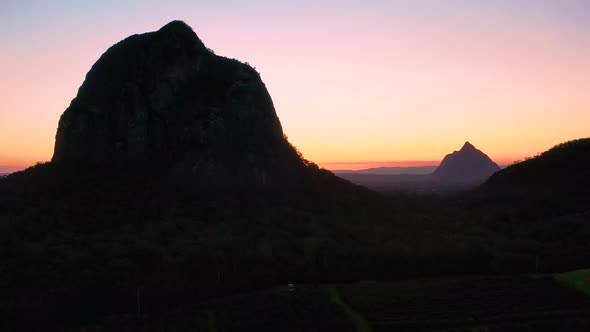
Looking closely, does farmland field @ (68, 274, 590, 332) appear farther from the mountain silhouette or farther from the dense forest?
the mountain silhouette

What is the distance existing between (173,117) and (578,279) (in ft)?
227

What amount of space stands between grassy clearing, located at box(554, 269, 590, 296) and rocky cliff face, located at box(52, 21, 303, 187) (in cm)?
5235

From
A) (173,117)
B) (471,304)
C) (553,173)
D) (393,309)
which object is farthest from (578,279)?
(553,173)

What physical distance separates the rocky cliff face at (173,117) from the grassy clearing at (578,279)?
52.3 metres

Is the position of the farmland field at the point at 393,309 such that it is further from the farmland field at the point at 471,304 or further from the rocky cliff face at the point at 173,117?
the rocky cliff face at the point at 173,117

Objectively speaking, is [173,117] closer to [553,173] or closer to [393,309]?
[393,309]

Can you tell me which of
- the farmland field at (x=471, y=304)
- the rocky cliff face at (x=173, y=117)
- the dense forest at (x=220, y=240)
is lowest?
the farmland field at (x=471, y=304)

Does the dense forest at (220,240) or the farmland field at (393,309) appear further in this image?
the dense forest at (220,240)

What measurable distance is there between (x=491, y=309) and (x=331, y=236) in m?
32.1

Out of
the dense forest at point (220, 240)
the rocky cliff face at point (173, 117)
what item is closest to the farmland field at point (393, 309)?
the dense forest at point (220, 240)

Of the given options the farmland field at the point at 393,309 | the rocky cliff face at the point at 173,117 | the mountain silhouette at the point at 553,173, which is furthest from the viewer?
→ the mountain silhouette at the point at 553,173

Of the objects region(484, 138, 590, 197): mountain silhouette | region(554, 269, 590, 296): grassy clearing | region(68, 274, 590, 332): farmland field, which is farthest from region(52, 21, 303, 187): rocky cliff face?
region(484, 138, 590, 197): mountain silhouette

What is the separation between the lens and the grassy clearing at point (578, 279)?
51594mm

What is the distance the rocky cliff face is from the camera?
294ft
